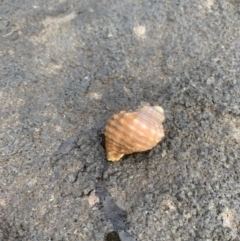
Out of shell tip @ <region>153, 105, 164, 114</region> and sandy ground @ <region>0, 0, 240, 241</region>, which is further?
shell tip @ <region>153, 105, 164, 114</region>

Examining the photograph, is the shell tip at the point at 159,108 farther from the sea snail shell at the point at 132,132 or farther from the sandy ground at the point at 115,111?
the sandy ground at the point at 115,111

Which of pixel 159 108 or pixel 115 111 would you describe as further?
pixel 115 111

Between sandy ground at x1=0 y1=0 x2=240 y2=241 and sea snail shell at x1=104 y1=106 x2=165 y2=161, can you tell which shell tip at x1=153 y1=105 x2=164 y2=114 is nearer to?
sea snail shell at x1=104 y1=106 x2=165 y2=161

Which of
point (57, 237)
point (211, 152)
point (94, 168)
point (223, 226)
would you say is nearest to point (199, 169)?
point (211, 152)

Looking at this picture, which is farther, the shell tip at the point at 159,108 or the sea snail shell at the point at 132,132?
the shell tip at the point at 159,108

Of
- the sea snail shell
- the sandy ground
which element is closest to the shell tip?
the sea snail shell

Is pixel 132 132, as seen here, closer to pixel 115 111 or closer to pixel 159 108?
pixel 159 108

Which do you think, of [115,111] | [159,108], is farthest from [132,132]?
[115,111]

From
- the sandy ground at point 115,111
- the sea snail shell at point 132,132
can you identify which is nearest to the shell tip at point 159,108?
the sea snail shell at point 132,132

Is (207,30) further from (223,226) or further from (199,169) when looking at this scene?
(223,226)

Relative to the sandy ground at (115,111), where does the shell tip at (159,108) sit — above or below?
above
